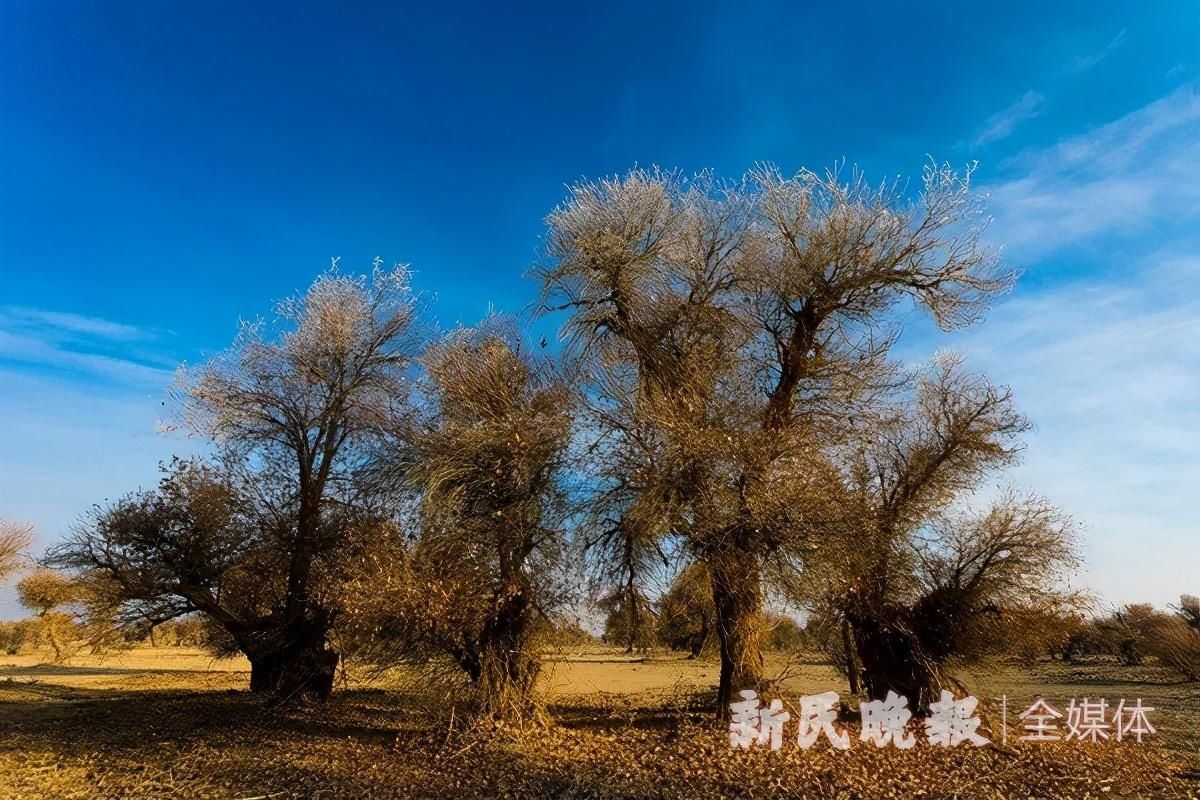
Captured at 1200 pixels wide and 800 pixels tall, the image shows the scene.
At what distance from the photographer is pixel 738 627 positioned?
12461mm

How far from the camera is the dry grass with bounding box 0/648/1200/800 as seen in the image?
31.2ft

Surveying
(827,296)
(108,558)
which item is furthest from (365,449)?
(827,296)

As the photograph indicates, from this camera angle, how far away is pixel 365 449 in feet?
54.4

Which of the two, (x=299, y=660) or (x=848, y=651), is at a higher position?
(x=848, y=651)

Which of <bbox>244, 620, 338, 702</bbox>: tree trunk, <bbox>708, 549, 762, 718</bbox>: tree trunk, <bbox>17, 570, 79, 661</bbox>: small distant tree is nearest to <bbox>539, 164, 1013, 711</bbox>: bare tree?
<bbox>708, 549, 762, 718</bbox>: tree trunk

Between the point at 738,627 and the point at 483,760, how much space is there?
4845 mm

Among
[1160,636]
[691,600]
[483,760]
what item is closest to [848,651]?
[691,600]

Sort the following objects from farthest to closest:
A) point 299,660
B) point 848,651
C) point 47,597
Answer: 1. point 47,597
2. point 299,660
3. point 848,651

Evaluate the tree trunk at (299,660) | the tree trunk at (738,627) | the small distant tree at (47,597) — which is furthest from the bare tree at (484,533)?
the small distant tree at (47,597)

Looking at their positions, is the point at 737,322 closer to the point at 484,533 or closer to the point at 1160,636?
the point at 484,533

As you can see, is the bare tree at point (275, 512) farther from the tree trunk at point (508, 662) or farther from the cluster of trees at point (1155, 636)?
the cluster of trees at point (1155, 636)

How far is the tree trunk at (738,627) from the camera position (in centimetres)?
1210

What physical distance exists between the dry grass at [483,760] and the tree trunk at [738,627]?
0.88 metres

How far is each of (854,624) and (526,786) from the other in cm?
781
